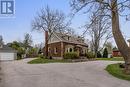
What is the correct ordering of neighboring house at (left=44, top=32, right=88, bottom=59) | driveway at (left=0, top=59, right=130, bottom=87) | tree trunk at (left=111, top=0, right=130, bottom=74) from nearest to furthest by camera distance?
driveway at (left=0, top=59, right=130, bottom=87) < tree trunk at (left=111, top=0, right=130, bottom=74) < neighboring house at (left=44, top=32, right=88, bottom=59)

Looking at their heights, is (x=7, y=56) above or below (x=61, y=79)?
above

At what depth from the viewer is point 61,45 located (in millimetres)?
50875

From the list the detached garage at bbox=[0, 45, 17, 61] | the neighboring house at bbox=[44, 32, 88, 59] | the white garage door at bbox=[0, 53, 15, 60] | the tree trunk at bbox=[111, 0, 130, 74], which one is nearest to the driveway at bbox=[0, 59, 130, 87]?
the tree trunk at bbox=[111, 0, 130, 74]

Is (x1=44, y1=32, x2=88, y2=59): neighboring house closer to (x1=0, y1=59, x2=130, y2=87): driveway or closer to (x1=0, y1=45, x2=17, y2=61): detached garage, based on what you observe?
(x1=0, y1=45, x2=17, y2=61): detached garage

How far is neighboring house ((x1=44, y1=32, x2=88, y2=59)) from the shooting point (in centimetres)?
5122

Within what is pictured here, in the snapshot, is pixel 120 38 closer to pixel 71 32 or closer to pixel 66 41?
pixel 66 41

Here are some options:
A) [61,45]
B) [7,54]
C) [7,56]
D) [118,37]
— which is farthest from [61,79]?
[7,54]

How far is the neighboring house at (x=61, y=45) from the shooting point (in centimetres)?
5122

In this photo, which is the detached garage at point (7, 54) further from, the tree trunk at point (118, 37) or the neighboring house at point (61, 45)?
the tree trunk at point (118, 37)

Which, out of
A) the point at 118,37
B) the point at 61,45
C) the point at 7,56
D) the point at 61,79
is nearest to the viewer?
the point at 61,79

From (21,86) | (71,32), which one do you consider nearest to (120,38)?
(21,86)

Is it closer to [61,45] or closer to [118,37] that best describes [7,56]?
[61,45]

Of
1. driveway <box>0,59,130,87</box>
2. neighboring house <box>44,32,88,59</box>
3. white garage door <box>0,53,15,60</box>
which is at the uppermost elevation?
neighboring house <box>44,32,88,59</box>

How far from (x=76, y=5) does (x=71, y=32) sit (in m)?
37.9
